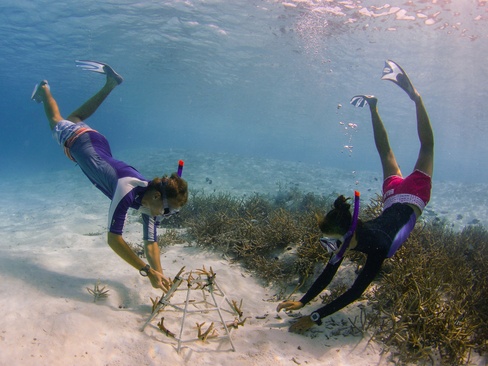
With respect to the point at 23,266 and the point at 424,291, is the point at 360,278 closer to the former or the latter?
the point at 424,291

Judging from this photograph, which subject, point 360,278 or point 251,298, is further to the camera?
point 251,298

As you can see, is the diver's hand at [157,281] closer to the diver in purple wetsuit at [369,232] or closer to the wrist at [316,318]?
the diver in purple wetsuit at [369,232]

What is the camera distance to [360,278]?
3.24 metres

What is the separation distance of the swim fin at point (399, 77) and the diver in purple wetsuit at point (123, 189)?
516 centimetres

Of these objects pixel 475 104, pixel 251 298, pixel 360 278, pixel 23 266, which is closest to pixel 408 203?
pixel 360 278

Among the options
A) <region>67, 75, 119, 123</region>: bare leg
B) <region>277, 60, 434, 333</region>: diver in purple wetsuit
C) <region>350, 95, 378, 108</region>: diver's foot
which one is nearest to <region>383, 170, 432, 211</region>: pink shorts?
<region>277, 60, 434, 333</region>: diver in purple wetsuit

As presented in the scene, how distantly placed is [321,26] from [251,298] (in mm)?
17840

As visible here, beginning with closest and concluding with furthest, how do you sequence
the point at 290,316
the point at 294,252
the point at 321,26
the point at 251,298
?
the point at 290,316 < the point at 251,298 < the point at 294,252 < the point at 321,26

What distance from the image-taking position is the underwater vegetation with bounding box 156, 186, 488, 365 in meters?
3.26

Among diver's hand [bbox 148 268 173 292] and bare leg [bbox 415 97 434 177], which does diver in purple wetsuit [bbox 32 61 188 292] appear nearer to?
diver's hand [bbox 148 268 173 292]

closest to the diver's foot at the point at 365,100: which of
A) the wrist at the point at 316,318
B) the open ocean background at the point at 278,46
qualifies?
the wrist at the point at 316,318

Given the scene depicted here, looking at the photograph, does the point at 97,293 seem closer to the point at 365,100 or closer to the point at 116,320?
the point at 116,320

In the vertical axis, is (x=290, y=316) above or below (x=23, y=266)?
above

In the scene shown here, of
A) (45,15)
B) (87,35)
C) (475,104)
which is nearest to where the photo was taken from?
(45,15)
